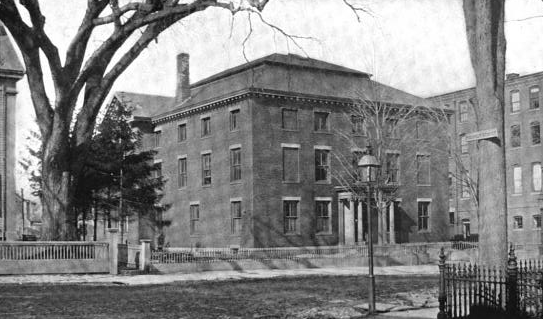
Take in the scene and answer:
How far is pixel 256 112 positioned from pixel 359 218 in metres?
8.95

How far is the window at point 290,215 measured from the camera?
129ft

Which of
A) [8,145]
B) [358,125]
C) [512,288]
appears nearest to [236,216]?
[358,125]

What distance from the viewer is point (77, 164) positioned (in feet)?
80.6

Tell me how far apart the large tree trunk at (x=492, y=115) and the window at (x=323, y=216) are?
94.7 feet

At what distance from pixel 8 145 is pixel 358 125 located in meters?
20.4

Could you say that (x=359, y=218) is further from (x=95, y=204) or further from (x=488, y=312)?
(x=488, y=312)

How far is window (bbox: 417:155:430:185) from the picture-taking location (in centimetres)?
4552

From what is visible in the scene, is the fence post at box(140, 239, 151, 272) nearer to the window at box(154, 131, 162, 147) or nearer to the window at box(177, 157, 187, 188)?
the window at box(177, 157, 187, 188)

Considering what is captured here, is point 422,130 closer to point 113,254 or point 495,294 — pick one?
point 113,254

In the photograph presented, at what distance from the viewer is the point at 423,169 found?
4588cm

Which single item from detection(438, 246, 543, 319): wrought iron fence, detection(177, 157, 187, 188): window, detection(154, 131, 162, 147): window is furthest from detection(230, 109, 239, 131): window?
detection(438, 246, 543, 319): wrought iron fence

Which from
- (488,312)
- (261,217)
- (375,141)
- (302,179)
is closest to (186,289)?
(488,312)

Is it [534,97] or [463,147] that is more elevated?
[534,97]

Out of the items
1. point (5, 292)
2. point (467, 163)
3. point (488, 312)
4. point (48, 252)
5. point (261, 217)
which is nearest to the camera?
point (488, 312)
